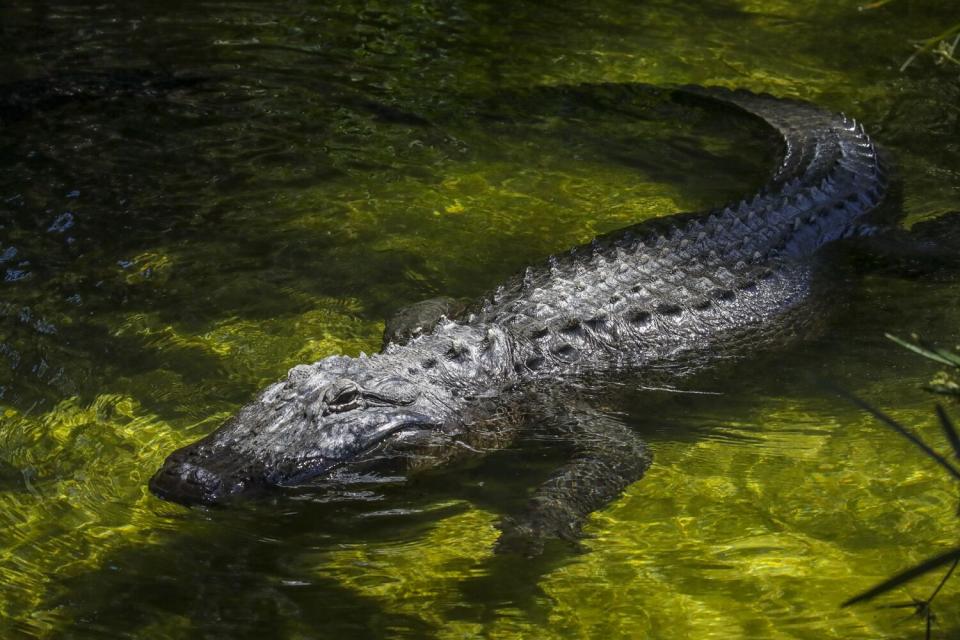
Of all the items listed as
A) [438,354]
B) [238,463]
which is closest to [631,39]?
[438,354]

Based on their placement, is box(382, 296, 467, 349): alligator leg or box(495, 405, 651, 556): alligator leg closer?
box(495, 405, 651, 556): alligator leg

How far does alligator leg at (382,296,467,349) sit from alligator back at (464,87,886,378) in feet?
0.82

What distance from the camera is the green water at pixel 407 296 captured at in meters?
3.78

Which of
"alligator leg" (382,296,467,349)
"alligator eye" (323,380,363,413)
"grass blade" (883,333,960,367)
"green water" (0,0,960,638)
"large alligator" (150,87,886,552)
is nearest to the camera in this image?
"grass blade" (883,333,960,367)

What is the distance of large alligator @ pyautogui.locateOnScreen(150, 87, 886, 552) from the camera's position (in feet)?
13.7

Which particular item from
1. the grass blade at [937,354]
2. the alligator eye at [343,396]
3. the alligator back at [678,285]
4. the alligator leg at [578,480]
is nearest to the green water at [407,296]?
the alligator leg at [578,480]

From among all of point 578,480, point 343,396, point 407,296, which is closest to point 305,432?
point 343,396

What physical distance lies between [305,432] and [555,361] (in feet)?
3.82

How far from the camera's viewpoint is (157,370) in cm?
497

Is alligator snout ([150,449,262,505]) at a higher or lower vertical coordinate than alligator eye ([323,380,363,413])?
lower

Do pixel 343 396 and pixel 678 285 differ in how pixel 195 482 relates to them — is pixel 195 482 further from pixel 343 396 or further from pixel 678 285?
pixel 678 285

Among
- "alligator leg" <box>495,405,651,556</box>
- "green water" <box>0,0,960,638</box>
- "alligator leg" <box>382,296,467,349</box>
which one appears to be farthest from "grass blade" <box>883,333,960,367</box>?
"alligator leg" <box>382,296,467,349</box>

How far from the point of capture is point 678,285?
204 inches

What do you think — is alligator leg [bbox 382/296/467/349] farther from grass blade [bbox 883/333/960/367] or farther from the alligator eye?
grass blade [bbox 883/333/960/367]
